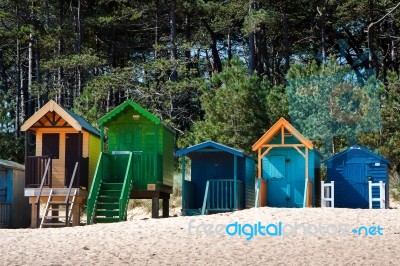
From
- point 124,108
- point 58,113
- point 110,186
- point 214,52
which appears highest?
point 214,52

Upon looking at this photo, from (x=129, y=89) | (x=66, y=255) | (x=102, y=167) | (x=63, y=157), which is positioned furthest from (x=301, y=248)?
(x=129, y=89)

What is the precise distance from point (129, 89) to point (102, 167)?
16.5 meters

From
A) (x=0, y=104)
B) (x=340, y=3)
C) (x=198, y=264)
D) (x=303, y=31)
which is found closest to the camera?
(x=198, y=264)

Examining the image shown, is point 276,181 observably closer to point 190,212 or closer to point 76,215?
point 190,212

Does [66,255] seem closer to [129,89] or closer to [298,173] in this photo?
[298,173]

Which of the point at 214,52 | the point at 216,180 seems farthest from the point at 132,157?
the point at 214,52

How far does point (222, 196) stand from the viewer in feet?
78.5

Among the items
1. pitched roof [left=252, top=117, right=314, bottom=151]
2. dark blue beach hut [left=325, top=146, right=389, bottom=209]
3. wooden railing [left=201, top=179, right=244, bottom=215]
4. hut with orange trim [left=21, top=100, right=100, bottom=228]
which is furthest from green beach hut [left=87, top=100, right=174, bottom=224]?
dark blue beach hut [left=325, top=146, right=389, bottom=209]

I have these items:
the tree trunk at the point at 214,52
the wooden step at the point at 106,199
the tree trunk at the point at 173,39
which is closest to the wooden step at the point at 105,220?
the wooden step at the point at 106,199

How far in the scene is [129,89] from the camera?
39.8 meters

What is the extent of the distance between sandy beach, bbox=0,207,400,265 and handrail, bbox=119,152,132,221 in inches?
97.3

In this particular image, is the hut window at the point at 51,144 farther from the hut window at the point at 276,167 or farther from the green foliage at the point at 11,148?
the green foliage at the point at 11,148

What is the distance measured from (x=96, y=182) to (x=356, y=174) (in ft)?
27.4

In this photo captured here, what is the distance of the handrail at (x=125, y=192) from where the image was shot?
2203cm
